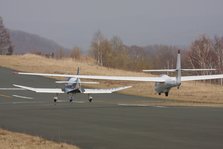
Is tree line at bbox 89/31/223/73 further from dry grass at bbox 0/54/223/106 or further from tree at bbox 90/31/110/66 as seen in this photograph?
dry grass at bbox 0/54/223/106

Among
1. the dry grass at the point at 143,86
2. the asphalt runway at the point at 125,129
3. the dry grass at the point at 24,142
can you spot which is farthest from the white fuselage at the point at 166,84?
the dry grass at the point at 24,142

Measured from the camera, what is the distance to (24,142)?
1469 centimetres

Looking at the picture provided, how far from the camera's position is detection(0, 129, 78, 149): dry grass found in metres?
13.7

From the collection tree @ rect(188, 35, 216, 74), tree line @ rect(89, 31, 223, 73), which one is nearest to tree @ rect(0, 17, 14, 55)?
tree line @ rect(89, 31, 223, 73)

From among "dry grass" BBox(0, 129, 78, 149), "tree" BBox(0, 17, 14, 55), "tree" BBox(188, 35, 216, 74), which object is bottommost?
"dry grass" BBox(0, 129, 78, 149)

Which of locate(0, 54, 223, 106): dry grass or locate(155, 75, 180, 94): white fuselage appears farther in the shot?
locate(0, 54, 223, 106): dry grass

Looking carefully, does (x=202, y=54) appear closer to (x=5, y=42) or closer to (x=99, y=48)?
(x=99, y=48)

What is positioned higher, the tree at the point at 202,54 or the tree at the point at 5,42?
the tree at the point at 5,42

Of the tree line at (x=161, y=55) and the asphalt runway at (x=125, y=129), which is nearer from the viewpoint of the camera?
the asphalt runway at (x=125, y=129)

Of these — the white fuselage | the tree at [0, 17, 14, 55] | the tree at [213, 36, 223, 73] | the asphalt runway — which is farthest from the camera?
the tree at [0, 17, 14, 55]

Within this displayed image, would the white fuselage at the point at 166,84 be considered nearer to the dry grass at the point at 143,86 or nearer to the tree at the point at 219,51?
the dry grass at the point at 143,86

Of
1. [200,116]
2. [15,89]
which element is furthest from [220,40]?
[200,116]

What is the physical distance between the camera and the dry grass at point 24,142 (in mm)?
13680

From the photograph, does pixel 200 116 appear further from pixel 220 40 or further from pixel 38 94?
pixel 220 40
